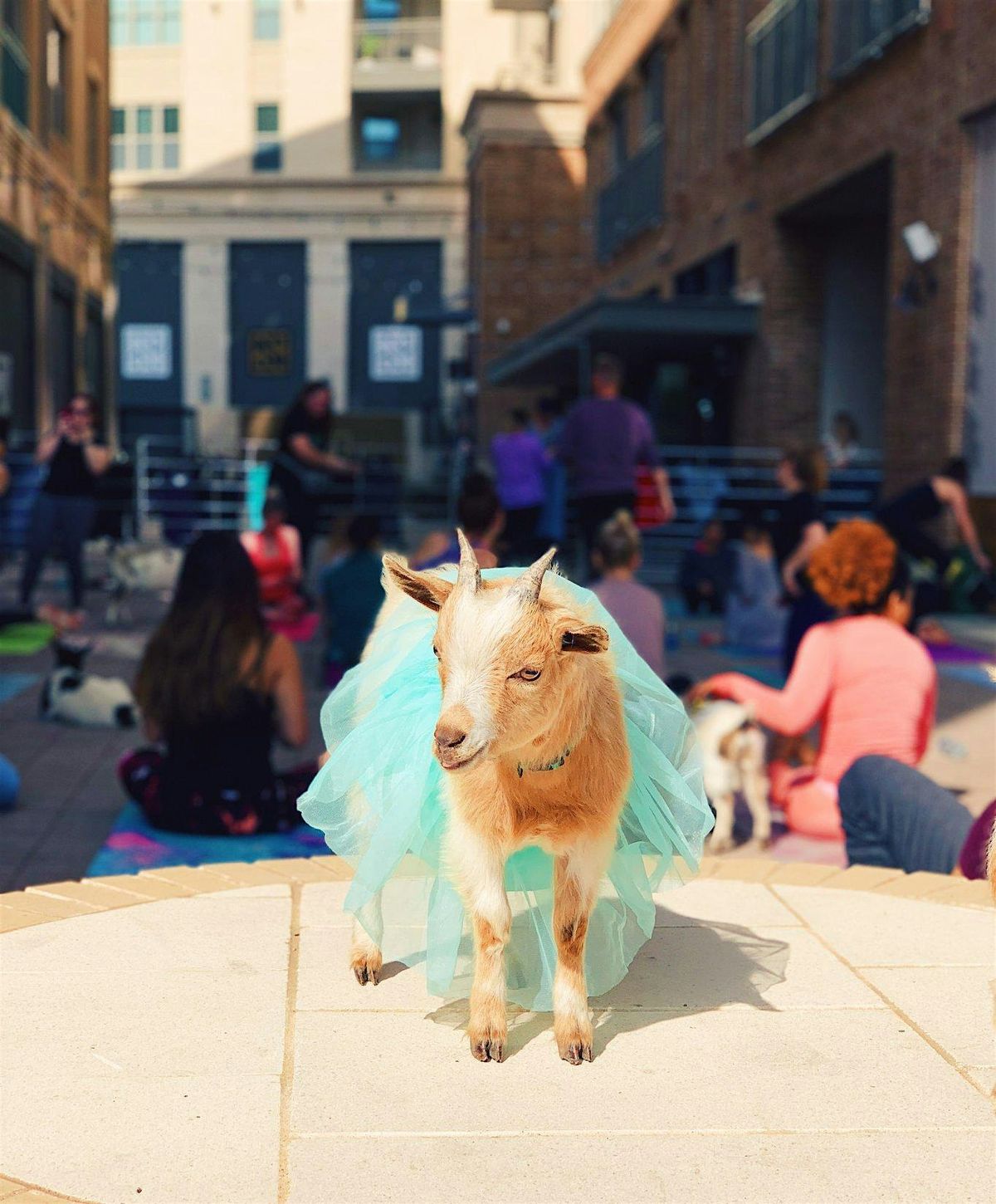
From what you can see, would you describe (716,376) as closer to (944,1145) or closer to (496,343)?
(496,343)

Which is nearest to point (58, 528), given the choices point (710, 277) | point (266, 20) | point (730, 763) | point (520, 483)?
point (520, 483)

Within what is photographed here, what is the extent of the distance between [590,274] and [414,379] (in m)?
12.0

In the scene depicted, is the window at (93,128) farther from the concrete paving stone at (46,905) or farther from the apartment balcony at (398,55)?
the concrete paving stone at (46,905)

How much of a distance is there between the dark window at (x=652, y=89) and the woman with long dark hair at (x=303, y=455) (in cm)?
1392

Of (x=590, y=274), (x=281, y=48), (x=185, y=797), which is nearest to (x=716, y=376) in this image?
(x=590, y=274)

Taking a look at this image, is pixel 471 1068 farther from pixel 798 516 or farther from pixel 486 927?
pixel 798 516

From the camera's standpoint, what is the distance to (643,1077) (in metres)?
2.93

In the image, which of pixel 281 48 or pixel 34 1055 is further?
pixel 281 48

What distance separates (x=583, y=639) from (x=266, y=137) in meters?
43.2

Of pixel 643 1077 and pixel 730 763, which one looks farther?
pixel 730 763

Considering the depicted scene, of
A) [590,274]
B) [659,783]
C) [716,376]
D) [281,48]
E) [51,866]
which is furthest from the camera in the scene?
[281,48]

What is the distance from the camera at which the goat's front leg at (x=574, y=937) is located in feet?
9.59

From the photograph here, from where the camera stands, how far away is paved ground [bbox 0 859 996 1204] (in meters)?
2.51

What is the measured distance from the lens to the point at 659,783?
3186mm
